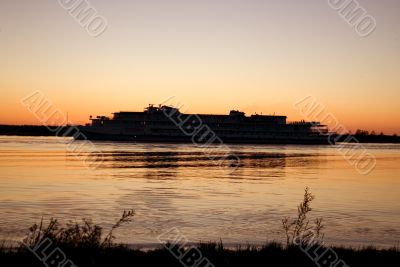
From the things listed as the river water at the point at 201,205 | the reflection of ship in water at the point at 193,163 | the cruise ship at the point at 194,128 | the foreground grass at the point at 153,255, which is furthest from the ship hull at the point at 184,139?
the foreground grass at the point at 153,255

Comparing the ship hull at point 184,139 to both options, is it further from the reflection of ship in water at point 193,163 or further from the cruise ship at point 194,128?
the reflection of ship in water at point 193,163

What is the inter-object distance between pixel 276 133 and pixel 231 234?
139m

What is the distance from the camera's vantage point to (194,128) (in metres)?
164

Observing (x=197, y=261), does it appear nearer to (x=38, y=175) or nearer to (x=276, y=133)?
(x=38, y=175)

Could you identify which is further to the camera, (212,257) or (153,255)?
(212,257)

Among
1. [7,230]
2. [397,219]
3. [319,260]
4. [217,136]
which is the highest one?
[217,136]

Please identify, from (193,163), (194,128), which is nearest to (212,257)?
(193,163)

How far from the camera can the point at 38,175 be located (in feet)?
110

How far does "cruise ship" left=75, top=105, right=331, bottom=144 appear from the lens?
144 meters

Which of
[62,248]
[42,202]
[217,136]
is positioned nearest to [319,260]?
[62,248]

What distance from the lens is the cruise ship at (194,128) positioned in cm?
14375

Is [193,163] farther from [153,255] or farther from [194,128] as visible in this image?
[194,128]

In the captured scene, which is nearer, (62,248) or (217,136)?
(62,248)

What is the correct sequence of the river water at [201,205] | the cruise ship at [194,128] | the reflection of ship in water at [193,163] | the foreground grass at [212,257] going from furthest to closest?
1. the cruise ship at [194,128]
2. the reflection of ship in water at [193,163]
3. the river water at [201,205]
4. the foreground grass at [212,257]
